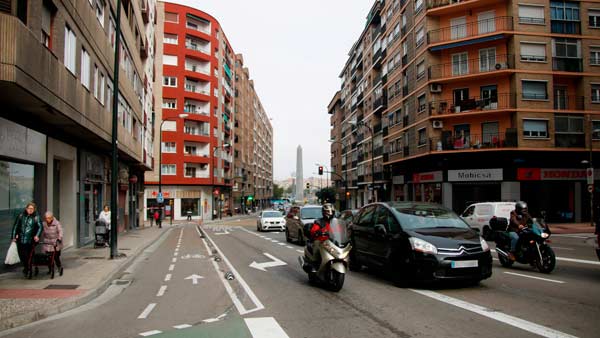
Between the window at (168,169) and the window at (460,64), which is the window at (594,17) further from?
the window at (168,169)

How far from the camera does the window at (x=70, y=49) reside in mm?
13594

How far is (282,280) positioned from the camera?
33.2 ft

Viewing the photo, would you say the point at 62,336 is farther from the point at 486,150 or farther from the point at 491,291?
the point at 486,150

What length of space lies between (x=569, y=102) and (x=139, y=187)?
1356 inches

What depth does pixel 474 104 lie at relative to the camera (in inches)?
1357

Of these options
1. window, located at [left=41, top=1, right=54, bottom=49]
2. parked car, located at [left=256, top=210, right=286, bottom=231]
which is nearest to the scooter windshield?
window, located at [left=41, top=1, right=54, bottom=49]

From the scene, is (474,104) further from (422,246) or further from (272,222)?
(422,246)

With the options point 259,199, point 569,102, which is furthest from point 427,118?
point 259,199

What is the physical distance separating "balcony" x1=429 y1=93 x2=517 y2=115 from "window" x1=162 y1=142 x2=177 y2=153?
120 ft

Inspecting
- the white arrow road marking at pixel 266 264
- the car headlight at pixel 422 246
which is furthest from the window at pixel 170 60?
the car headlight at pixel 422 246

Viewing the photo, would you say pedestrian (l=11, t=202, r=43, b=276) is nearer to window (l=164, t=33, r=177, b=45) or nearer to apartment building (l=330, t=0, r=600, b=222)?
apartment building (l=330, t=0, r=600, b=222)

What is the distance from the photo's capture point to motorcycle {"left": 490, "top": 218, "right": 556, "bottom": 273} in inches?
410

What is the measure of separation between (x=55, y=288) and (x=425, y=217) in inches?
298

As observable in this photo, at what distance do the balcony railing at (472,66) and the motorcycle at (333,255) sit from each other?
1141 inches
